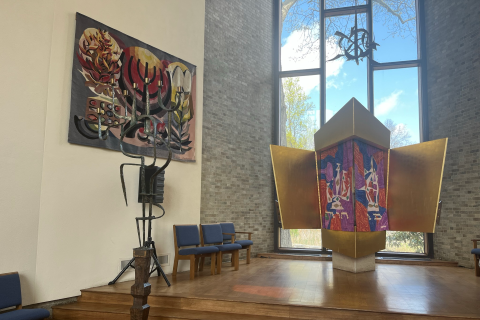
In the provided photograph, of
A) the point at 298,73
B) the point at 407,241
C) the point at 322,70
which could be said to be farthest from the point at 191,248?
the point at 322,70

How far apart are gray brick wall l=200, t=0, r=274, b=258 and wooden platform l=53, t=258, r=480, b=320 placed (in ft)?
6.26

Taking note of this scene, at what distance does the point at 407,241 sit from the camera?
740 centimetres

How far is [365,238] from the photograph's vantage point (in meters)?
5.38

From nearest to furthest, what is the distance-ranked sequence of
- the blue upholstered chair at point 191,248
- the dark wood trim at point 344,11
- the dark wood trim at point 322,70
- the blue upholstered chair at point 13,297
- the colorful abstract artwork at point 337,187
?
the blue upholstered chair at point 13,297
the blue upholstered chair at point 191,248
the colorful abstract artwork at point 337,187
the dark wood trim at point 322,70
the dark wood trim at point 344,11

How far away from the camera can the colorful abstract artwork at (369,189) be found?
5344mm

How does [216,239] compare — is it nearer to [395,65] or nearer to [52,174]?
[52,174]

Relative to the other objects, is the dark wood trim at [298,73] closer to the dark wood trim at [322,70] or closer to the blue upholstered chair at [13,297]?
the dark wood trim at [322,70]

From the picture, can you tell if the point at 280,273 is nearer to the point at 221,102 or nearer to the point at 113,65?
the point at 221,102

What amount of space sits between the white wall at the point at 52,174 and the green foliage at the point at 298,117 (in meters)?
3.92

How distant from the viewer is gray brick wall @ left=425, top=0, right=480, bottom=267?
6480 millimetres

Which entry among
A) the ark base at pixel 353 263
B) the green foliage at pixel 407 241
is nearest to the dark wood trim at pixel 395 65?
the green foliage at pixel 407 241

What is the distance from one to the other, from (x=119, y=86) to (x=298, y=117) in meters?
4.34

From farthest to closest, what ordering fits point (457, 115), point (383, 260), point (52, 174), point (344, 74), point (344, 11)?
point (344, 11) < point (344, 74) < point (383, 260) < point (457, 115) < point (52, 174)

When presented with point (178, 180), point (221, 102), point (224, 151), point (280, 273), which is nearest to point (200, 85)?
point (221, 102)
